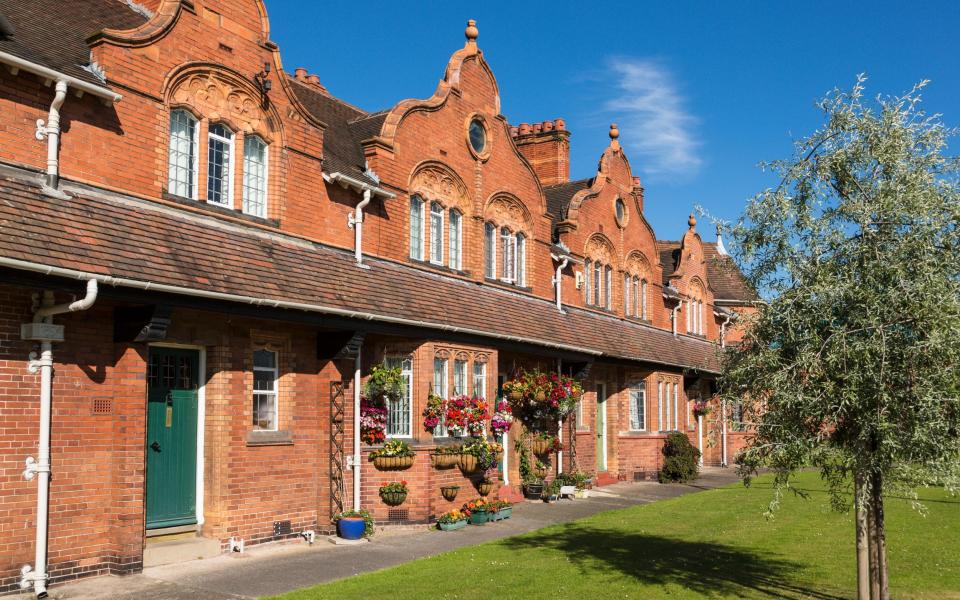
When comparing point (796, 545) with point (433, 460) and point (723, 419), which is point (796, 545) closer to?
point (723, 419)

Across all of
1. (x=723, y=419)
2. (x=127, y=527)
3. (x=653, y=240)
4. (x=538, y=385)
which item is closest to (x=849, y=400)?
(x=723, y=419)

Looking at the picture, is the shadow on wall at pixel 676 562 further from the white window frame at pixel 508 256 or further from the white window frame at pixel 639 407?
the white window frame at pixel 639 407

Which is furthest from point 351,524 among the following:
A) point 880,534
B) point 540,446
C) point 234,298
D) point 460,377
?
point 880,534

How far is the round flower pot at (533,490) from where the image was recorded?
20.0 meters

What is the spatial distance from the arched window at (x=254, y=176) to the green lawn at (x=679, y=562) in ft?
20.1

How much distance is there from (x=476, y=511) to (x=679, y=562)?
492 cm

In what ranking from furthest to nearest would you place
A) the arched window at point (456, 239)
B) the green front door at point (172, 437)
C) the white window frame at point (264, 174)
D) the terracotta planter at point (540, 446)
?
the terracotta planter at point (540, 446), the arched window at point (456, 239), the white window frame at point (264, 174), the green front door at point (172, 437)

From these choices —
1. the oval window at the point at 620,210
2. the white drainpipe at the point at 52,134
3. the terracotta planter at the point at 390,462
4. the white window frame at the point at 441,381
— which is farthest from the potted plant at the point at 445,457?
the oval window at the point at 620,210

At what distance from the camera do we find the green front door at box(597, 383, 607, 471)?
2534 centimetres

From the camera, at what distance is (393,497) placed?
15.0 m

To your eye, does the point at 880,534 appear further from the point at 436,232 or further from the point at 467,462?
the point at 436,232

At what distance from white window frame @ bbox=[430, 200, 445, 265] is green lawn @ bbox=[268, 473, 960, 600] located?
609 centimetres

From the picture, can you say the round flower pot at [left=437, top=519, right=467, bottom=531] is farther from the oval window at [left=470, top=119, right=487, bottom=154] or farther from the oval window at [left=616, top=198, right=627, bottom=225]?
the oval window at [left=616, top=198, right=627, bottom=225]

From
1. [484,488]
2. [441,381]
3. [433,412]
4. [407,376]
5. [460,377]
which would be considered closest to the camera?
[433,412]
